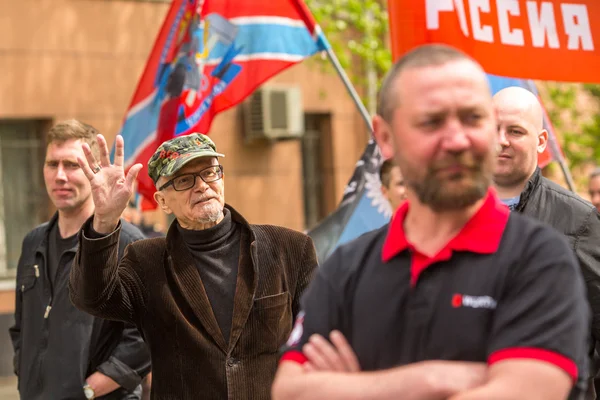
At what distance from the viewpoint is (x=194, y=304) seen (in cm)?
443

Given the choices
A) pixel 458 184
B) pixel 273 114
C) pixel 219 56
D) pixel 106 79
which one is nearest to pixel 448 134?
pixel 458 184

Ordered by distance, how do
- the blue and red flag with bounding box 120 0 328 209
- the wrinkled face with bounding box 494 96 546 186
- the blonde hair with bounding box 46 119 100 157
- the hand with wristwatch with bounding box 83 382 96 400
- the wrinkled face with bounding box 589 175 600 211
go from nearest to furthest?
the wrinkled face with bounding box 494 96 546 186, the hand with wristwatch with bounding box 83 382 96 400, the blonde hair with bounding box 46 119 100 157, the blue and red flag with bounding box 120 0 328 209, the wrinkled face with bounding box 589 175 600 211

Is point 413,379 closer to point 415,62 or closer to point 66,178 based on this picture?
point 415,62

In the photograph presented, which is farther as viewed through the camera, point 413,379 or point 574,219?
point 574,219

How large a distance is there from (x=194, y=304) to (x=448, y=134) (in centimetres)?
217

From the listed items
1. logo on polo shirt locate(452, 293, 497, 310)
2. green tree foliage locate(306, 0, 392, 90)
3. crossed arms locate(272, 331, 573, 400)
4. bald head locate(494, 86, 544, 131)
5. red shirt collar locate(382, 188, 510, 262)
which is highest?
green tree foliage locate(306, 0, 392, 90)

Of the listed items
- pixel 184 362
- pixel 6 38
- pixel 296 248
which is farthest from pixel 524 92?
pixel 6 38

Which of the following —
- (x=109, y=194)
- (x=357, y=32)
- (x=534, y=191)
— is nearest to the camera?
(x=109, y=194)

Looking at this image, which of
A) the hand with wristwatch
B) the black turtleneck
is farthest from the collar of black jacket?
the hand with wristwatch

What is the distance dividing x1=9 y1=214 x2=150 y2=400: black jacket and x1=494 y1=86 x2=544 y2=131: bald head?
196 cm

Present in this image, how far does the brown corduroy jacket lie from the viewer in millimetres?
4324

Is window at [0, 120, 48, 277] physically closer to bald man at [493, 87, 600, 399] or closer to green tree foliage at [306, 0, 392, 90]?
green tree foliage at [306, 0, 392, 90]

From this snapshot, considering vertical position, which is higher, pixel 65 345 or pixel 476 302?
pixel 476 302

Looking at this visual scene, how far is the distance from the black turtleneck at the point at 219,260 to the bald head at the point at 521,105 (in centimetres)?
130
